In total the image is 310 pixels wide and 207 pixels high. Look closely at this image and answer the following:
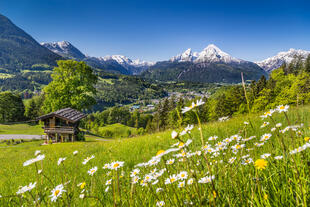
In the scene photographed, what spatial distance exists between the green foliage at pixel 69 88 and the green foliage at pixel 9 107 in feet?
123

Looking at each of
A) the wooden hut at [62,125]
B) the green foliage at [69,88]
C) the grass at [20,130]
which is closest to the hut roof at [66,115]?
the wooden hut at [62,125]

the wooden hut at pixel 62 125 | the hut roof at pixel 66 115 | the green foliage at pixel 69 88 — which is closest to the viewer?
the hut roof at pixel 66 115

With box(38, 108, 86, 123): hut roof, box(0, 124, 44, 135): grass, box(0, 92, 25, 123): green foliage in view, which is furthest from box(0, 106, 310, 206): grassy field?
box(0, 92, 25, 123): green foliage

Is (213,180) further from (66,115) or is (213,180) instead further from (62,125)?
(62,125)

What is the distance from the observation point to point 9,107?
5341cm

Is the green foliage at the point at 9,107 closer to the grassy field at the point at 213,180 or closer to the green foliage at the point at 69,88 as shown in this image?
the green foliage at the point at 69,88

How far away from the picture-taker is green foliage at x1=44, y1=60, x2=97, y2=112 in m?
25.8

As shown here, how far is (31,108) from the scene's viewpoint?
5866 centimetres

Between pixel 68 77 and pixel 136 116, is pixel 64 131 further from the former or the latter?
pixel 136 116

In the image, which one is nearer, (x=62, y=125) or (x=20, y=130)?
(x=62, y=125)

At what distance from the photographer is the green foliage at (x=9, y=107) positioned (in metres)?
52.4

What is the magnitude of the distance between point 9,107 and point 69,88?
42.3 metres

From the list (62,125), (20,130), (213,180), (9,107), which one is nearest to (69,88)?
(62,125)

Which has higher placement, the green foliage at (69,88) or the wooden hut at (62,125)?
the green foliage at (69,88)
